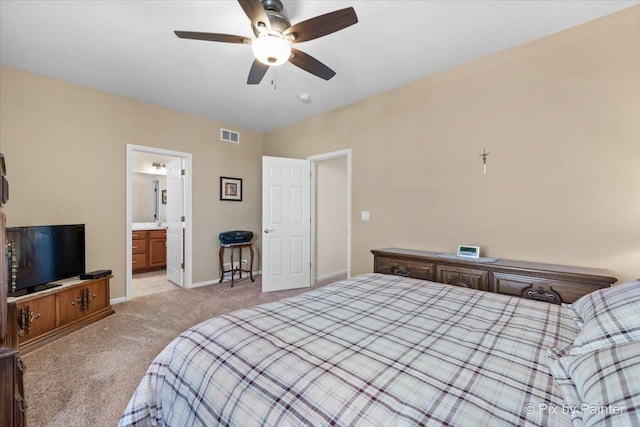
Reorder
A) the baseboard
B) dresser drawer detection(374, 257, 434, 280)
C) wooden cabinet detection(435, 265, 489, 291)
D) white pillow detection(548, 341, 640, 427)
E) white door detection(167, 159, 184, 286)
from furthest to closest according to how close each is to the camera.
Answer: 1. the baseboard
2. white door detection(167, 159, 184, 286)
3. dresser drawer detection(374, 257, 434, 280)
4. wooden cabinet detection(435, 265, 489, 291)
5. white pillow detection(548, 341, 640, 427)

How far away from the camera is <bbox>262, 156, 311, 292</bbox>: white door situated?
391 centimetres

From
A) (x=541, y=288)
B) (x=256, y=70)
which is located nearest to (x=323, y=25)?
(x=256, y=70)

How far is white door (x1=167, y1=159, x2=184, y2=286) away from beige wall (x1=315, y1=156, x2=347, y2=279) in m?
2.12

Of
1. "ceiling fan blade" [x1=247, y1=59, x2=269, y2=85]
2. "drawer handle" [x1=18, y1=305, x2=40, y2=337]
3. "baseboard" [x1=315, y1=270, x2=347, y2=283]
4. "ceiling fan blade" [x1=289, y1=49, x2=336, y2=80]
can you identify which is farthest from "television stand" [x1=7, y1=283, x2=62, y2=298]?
"baseboard" [x1=315, y1=270, x2=347, y2=283]

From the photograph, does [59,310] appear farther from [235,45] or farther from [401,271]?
[401,271]

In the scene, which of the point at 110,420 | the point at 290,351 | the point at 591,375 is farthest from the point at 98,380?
the point at 591,375

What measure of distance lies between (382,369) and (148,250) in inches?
217

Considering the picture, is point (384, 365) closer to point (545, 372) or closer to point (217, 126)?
point (545, 372)

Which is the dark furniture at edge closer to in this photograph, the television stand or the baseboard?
the television stand

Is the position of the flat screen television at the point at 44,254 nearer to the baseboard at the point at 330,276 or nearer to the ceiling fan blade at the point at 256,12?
the ceiling fan blade at the point at 256,12

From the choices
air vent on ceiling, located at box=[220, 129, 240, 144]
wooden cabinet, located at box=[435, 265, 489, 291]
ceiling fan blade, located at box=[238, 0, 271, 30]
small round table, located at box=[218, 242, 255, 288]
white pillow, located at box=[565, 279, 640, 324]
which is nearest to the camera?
white pillow, located at box=[565, 279, 640, 324]

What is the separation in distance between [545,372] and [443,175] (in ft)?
7.19

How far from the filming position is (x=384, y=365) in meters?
0.85

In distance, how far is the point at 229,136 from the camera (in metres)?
4.43
